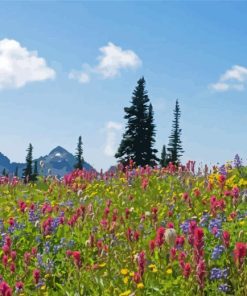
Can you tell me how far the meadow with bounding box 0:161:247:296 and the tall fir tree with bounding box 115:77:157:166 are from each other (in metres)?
37.5

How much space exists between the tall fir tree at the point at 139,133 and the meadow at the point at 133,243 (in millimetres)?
37472

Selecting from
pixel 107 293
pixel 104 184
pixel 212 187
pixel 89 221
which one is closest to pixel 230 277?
pixel 107 293

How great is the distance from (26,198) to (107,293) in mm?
6649

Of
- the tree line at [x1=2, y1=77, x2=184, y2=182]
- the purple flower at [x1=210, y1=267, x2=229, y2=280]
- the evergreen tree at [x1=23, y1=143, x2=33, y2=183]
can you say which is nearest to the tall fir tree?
the tree line at [x1=2, y1=77, x2=184, y2=182]

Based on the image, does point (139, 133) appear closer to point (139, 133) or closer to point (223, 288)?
point (139, 133)

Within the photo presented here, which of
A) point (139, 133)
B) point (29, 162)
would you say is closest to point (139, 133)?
point (139, 133)

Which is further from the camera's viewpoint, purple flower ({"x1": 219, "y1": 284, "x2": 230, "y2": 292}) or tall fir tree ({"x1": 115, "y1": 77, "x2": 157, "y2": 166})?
tall fir tree ({"x1": 115, "y1": 77, "x2": 157, "y2": 166})

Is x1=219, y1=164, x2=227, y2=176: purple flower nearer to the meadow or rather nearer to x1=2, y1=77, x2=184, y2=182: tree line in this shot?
the meadow

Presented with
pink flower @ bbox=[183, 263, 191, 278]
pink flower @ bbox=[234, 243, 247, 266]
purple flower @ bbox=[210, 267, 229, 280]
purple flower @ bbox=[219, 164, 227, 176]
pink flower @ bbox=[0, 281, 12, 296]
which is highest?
purple flower @ bbox=[219, 164, 227, 176]

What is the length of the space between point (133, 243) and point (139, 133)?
43915 mm

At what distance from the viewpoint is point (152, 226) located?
7.93m

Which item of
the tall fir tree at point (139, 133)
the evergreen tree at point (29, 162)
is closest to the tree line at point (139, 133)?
the tall fir tree at point (139, 133)

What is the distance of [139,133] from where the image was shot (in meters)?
50.7

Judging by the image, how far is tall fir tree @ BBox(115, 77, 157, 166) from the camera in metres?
49.6
